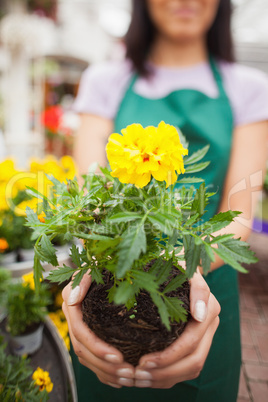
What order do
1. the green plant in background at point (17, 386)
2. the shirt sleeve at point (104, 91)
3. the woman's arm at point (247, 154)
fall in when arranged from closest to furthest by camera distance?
1. the green plant in background at point (17, 386)
2. the woman's arm at point (247, 154)
3. the shirt sleeve at point (104, 91)

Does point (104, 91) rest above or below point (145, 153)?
above

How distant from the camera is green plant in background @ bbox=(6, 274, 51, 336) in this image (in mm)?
1412

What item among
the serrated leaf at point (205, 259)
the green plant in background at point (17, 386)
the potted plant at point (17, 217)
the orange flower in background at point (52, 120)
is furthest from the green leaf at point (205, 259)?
the orange flower in background at point (52, 120)

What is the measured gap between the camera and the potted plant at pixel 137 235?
0.40m

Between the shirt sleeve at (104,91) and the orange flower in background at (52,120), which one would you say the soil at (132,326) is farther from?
the orange flower in background at (52,120)

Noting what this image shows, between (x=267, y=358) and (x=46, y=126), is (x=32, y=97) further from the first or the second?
(x=267, y=358)

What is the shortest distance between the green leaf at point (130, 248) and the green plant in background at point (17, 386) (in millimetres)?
531

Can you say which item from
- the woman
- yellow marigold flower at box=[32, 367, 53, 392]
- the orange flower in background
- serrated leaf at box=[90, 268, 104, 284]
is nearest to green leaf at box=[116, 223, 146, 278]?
serrated leaf at box=[90, 268, 104, 284]

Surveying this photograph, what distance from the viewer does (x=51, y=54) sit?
8.78 meters

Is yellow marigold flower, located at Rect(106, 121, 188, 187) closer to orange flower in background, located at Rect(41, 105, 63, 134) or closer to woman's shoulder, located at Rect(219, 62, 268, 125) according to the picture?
woman's shoulder, located at Rect(219, 62, 268, 125)

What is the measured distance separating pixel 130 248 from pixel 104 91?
1092mm

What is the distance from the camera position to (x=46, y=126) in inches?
209

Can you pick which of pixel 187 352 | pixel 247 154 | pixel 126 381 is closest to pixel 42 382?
pixel 126 381

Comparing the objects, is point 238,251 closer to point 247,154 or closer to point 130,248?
point 130,248
